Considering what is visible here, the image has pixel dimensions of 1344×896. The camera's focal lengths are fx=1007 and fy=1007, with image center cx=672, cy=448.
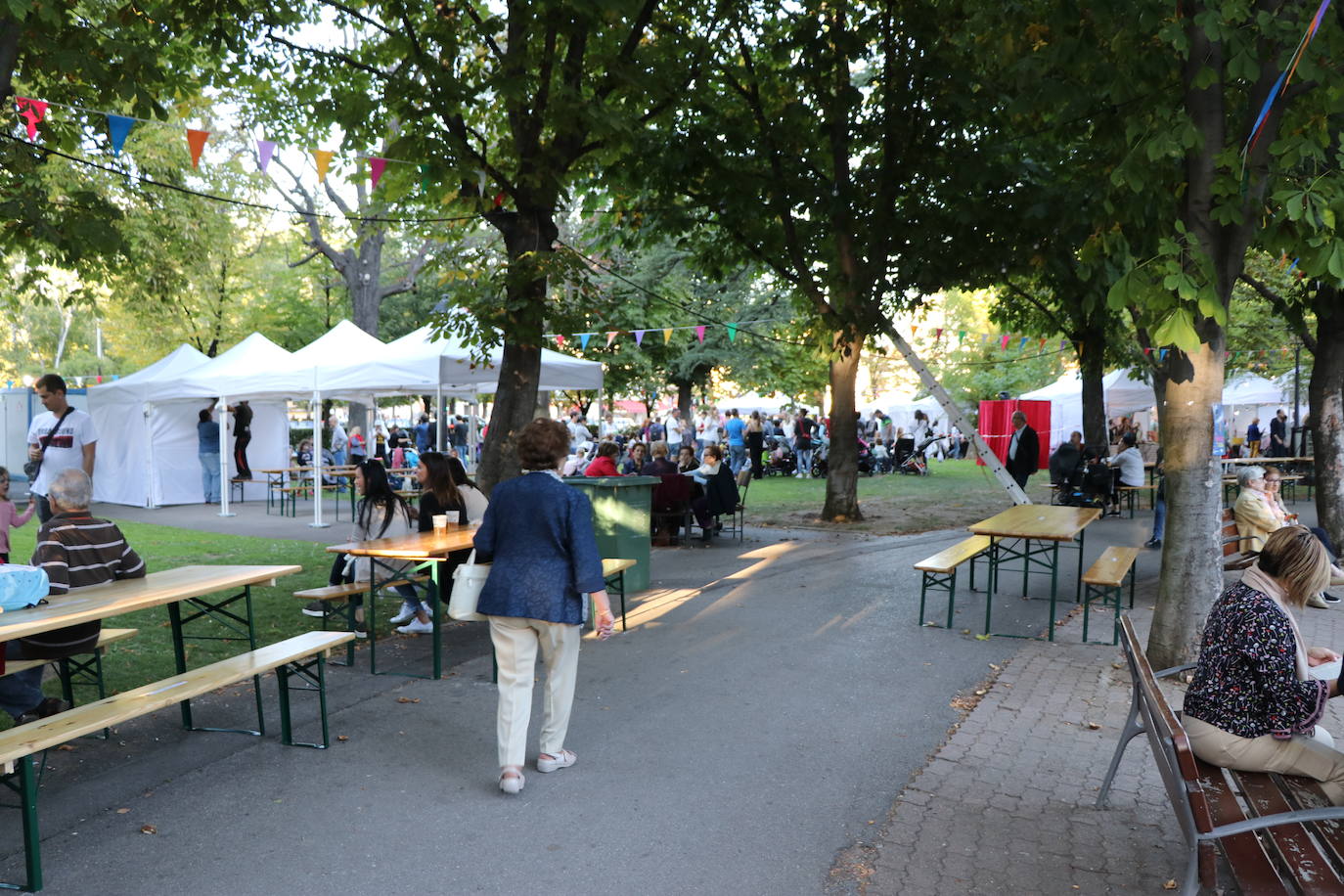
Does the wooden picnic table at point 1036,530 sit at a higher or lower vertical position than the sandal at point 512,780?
higher

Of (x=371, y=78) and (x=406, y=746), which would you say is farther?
(x=371, y=78)

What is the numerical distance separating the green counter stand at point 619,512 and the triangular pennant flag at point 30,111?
18.5ft

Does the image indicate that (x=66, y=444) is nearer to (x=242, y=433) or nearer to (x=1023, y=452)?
(x=242, y=433)

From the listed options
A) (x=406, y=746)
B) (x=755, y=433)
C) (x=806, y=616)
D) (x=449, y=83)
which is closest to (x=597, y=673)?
(x=406, y=746)

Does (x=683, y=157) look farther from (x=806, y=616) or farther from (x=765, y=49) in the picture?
(x=806, y=616)

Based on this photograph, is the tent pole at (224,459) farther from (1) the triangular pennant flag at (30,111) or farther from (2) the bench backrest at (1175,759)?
(2) the bench backrest at (1175,759)

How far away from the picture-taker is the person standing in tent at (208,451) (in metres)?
18.8

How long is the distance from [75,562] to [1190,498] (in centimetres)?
653

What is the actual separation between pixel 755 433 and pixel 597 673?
1992cm

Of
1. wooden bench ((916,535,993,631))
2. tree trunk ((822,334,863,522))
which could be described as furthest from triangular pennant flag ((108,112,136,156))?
tree trunk ((822,334,863,522))

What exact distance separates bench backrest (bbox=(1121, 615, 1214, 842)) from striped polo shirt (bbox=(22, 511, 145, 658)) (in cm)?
473

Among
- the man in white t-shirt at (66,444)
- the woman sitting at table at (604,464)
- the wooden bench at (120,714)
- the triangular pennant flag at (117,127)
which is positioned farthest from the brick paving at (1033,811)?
the triangular pennant flag at (117,127)

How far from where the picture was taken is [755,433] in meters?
26.4

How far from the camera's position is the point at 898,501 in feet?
64.3
